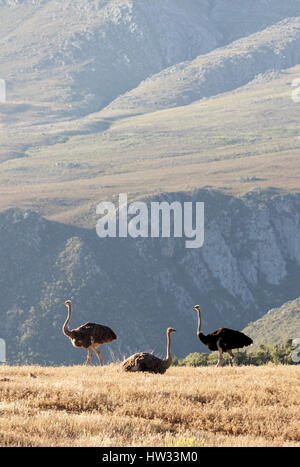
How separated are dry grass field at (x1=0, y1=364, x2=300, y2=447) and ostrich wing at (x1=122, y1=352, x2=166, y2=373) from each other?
42cm

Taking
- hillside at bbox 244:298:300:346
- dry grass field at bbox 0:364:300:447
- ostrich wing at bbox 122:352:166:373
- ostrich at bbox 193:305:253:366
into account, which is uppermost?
hillside at bbox 244:298:300:346

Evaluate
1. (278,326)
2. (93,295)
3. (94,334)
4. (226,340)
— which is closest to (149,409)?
(226,340)

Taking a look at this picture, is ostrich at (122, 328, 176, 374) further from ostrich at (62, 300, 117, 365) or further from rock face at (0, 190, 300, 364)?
rock face at (0, 190, 300, 364)

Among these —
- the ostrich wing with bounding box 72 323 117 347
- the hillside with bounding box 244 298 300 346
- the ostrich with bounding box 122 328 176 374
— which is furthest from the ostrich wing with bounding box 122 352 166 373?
the hillside with bounding box 244 298 300 346

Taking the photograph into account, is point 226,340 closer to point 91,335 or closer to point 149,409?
point 91,335

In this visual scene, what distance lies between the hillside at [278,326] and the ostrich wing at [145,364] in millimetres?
108610

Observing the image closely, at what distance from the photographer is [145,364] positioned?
70.5 ft

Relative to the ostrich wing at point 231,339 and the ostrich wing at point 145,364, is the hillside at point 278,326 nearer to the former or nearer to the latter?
the ostrich wing at point 231,339

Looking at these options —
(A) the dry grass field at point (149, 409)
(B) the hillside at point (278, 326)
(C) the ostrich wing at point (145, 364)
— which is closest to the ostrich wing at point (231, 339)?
(A) the dry grass field at point (149, 409)

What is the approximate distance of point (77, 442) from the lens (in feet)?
44.7

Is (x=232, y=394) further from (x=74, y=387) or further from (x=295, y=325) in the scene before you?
(x=295, y=325)

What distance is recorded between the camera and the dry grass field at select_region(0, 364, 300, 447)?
46.7 ft

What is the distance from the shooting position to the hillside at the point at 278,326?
13575 cm
